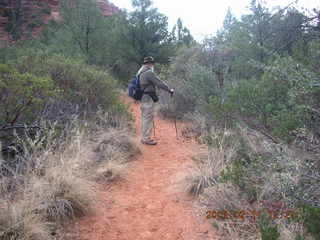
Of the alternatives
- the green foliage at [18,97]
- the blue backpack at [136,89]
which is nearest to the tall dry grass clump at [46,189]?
the green foliage at [18,97]

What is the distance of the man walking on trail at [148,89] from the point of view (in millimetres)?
6621

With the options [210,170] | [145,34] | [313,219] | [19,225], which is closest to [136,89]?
[210,170]

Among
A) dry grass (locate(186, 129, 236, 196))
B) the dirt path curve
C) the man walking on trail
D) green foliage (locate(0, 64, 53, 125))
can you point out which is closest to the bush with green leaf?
the man walking on trail

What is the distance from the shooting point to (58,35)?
13336mm

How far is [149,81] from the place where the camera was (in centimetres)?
668

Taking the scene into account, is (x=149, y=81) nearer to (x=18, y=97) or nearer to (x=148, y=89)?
(x=148, y=89)

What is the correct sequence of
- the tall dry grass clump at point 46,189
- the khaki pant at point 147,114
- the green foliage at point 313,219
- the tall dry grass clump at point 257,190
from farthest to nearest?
the khaki pant at point 147,114
the tall dry grass clump at point 46,189
the tall dry grass clump at point 257,190
the green foliage at point 313,219

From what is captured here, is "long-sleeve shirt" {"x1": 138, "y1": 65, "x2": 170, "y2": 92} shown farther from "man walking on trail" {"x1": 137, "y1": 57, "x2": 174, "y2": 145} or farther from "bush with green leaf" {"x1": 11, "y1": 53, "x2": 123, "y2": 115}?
"bush with green leaf" {"x1": 11, "y1": 53, "x2": 123, "y2": 115}

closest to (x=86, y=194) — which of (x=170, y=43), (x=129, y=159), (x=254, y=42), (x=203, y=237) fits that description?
(x=203, y=237)

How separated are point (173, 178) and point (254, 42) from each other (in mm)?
4203

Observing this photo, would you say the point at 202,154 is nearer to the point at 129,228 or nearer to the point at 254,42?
the point at 129,228

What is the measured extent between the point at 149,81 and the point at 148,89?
173mm

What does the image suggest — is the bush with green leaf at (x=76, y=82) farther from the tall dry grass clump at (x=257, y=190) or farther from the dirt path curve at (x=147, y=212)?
the tall dry grass clump at (x=257, y=190)

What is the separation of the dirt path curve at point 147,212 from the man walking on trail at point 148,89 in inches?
51.9
